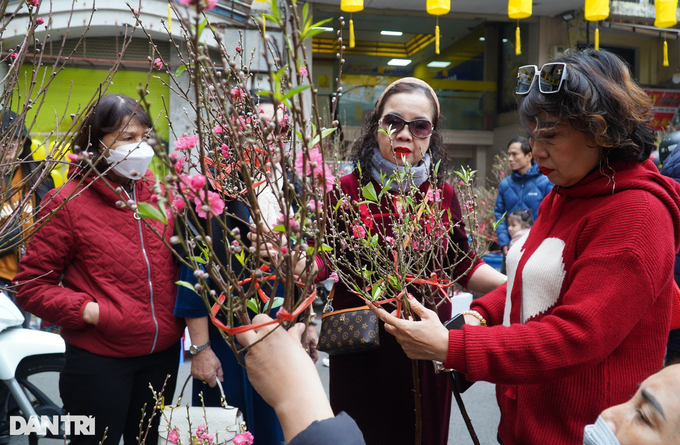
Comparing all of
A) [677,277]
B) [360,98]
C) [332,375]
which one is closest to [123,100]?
[332,375]

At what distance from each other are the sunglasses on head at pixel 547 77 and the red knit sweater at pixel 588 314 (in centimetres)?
26

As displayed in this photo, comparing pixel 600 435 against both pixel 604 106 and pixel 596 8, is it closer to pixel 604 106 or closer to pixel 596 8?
pixel 604 106

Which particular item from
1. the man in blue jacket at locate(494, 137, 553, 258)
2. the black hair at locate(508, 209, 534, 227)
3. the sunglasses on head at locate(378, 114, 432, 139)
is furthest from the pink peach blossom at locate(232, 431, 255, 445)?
the black hair at locate(508, 209, 534, 227)

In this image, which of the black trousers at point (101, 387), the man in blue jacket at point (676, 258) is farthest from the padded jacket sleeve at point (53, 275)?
the man in blue jacket at point (676, 258)

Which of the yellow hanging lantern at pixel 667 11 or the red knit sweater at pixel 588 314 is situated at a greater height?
the yellow hanging lantern at pixel 667 11

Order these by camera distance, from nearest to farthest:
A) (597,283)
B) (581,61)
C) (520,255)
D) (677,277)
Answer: (597,283) < (581,61) < (520,255) < (677,277)

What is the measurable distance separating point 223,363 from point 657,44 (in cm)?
1430

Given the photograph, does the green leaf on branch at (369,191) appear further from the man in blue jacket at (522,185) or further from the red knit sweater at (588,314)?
the man in blue jacket at (522,185)

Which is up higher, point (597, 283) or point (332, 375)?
point (597, 283)

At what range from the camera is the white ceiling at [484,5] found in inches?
425

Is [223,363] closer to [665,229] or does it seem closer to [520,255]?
[520,255]

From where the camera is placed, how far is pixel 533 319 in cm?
146

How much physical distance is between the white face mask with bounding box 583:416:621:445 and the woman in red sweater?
Result: 1.71 m

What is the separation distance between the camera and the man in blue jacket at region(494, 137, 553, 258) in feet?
19.2
